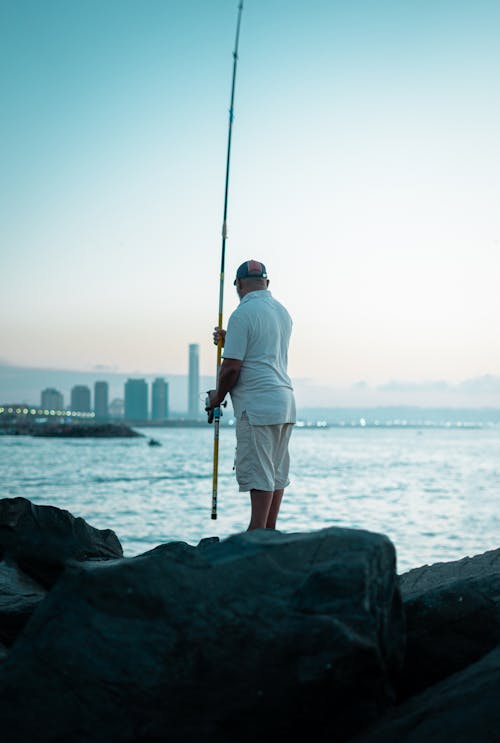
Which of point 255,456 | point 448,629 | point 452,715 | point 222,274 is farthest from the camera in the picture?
point 222,274

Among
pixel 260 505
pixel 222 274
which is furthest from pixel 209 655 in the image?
pixel 222 274

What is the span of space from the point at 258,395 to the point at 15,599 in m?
1.82

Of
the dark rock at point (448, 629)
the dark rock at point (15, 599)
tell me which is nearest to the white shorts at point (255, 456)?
the dark rock at point (448, 629)

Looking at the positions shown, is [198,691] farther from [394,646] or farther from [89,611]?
[394,646]

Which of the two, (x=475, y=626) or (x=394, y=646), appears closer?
(x=394, y=646)

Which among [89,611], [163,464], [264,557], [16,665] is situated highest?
[264,557]

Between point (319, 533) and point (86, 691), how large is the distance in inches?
38.9

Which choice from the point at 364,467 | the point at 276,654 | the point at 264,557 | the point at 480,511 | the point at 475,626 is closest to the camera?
the point at 276,654

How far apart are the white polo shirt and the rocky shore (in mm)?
1711

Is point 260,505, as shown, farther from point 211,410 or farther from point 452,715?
point 452,715

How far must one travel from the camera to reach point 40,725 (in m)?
2.54

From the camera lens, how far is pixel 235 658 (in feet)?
8.28

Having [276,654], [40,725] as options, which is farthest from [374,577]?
[40,725]

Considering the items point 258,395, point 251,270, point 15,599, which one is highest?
point 251,270
